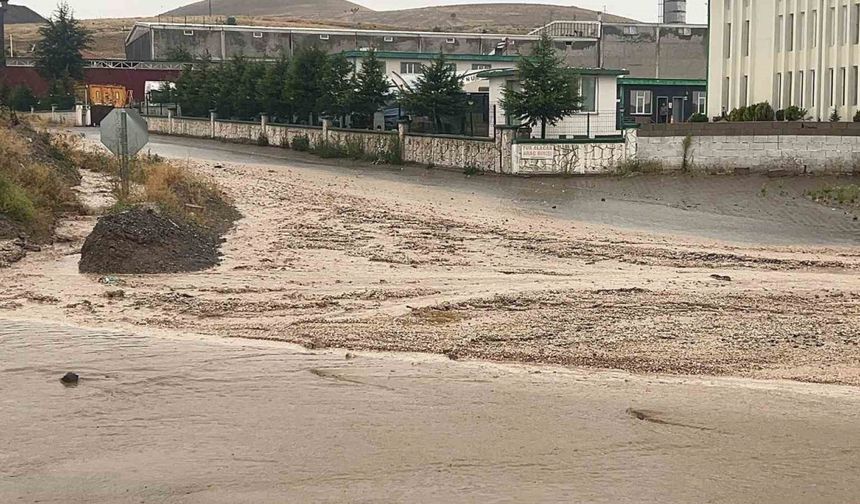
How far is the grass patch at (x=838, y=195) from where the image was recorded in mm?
30548

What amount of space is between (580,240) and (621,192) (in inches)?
483

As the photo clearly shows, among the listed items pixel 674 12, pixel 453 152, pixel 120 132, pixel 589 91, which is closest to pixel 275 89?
pixel 453 152

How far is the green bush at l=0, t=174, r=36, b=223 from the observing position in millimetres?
20875

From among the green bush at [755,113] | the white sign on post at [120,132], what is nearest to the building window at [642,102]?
the green bush at [755,113]

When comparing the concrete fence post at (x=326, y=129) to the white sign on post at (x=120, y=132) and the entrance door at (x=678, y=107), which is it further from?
the white sign on post at (x=120, y=132)

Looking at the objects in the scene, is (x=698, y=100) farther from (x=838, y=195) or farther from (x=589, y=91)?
(x=838, y=195)

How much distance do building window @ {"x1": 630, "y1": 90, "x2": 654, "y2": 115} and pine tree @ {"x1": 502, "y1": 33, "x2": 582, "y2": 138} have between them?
20283 mm

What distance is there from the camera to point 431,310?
14648 mm

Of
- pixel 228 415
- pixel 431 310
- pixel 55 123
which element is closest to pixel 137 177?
pixel 431 310

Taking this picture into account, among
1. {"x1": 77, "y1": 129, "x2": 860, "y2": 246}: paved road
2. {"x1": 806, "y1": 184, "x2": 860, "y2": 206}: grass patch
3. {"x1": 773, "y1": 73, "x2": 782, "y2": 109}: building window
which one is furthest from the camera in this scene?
{"x1": 773, "y1": 73, "x2": 782, "y2": 109}: building window

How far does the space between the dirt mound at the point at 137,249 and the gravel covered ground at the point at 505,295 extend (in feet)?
1.30

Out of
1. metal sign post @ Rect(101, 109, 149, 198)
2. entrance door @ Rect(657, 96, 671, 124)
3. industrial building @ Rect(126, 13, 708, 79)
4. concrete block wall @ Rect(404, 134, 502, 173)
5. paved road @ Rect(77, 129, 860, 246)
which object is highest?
industrial building @ Rect(126, 13, 708, 79)

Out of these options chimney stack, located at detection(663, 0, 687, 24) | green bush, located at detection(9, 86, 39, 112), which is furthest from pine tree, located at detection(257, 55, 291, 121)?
chimney stack, located at detection(663, 0, 687, 24)

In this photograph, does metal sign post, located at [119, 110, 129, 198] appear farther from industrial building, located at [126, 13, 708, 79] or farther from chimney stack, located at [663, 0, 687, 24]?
chimney stack, located at [663, 0, 687, 24]
